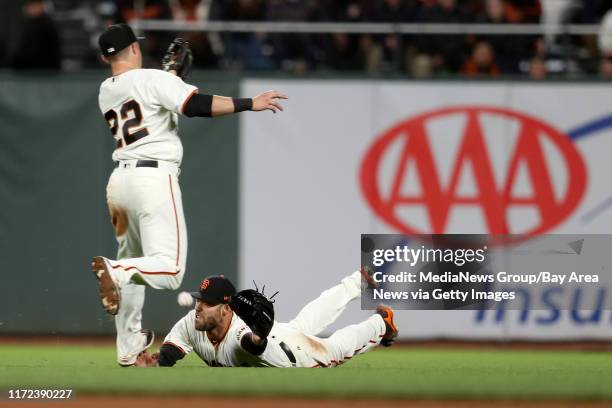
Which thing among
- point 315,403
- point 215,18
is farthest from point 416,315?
point 315,403

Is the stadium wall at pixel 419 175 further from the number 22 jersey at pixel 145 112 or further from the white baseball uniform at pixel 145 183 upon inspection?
the number 22 jersey at pixel 145 112

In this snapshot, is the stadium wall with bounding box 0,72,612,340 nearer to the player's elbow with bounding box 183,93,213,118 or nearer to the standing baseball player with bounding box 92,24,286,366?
the standing baseball player with bounding box 92,24,286,366

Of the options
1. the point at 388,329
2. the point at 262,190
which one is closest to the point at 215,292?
the point at 388,329

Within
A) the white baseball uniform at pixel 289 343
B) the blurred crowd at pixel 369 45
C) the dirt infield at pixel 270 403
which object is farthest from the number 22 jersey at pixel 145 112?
the blurred crowd at pixel 369 45

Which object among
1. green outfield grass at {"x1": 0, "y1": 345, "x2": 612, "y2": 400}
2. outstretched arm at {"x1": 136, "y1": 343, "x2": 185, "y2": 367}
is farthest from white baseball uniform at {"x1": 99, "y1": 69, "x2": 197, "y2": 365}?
green outfield grass at {"x1": 0, "y1": 345, "x2": 612, "y2": 400}

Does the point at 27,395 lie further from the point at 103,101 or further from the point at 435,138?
the point at 435,138

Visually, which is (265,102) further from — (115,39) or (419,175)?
(419,175)
